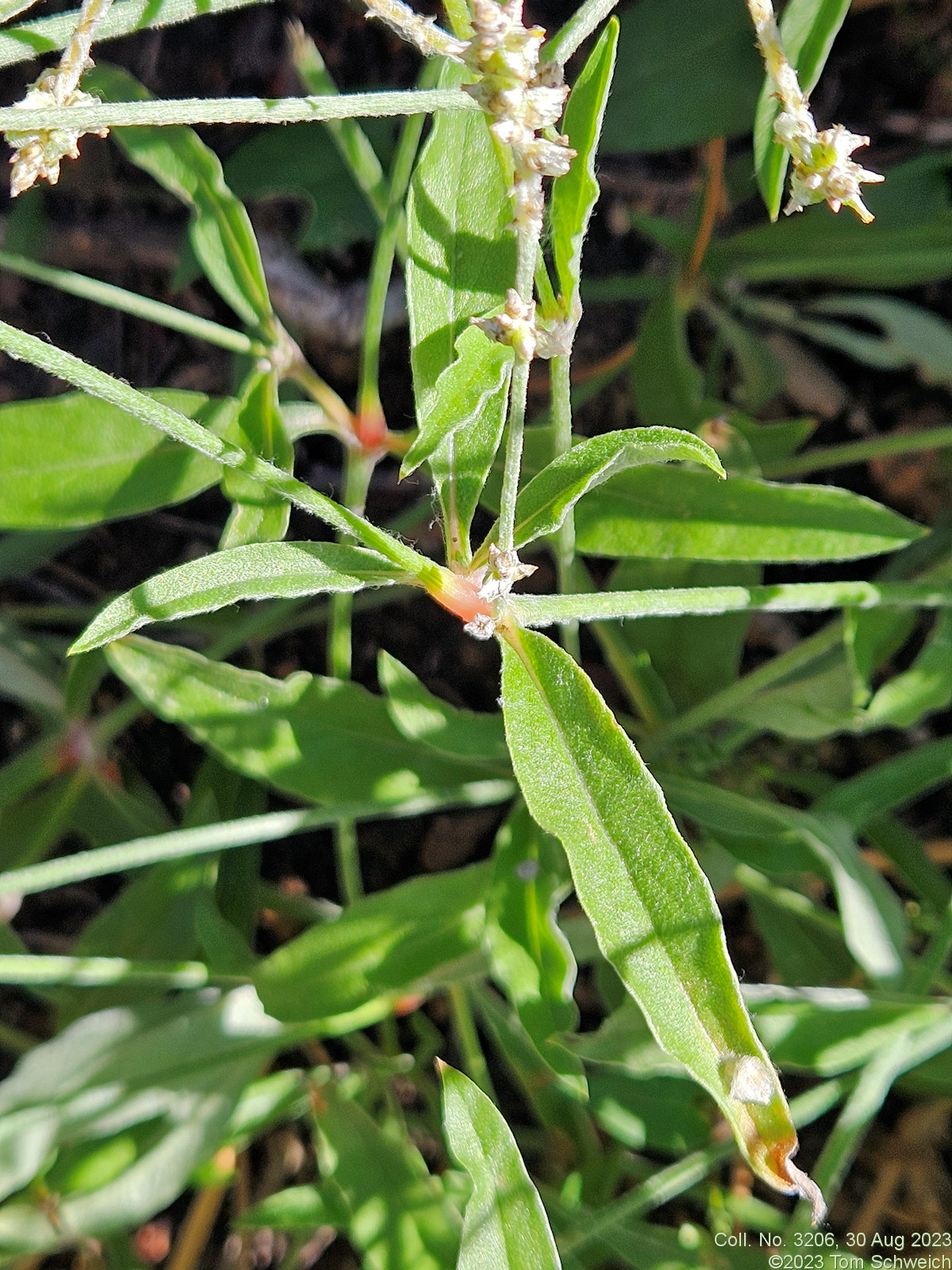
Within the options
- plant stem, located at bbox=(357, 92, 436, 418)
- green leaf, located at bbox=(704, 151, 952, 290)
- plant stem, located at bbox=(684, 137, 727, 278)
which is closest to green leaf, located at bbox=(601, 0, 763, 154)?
plant stem, located at bbox=(684, 137, 727, 278)

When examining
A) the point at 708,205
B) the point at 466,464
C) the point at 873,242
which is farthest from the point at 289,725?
the point at 873,242

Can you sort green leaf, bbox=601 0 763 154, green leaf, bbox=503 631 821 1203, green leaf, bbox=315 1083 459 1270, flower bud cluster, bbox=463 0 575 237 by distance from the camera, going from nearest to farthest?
1. flower bud cluster, bbox=463 0 575 237
2. green leaf, bbox=503 631 821 1203
3. green leaf, bbox=315 1083 459 1270
4. green leaf, bbox=601 0 763 154

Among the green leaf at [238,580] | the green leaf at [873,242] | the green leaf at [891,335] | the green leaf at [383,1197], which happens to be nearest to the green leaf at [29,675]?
the green leaf at [383,1197]

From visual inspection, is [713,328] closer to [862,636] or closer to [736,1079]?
[862,636]

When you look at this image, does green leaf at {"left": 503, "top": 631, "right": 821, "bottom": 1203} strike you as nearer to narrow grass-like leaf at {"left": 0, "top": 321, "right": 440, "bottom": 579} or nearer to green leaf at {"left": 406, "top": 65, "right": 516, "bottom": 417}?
narrow grass-like leaf at {"left": 0, "top": 321, "right": 440, "bottom": 579}

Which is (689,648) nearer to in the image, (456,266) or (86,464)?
(456,266)

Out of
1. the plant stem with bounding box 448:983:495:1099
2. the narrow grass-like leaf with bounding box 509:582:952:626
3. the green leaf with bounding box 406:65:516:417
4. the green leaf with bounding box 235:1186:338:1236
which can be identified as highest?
the green leaf with bounding box 406:65:516:417

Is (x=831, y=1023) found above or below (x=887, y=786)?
below
